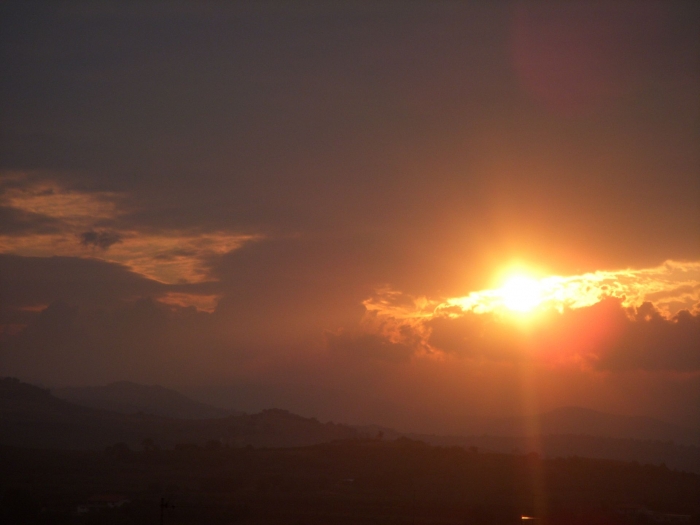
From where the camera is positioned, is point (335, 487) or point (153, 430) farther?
point (153, 430)

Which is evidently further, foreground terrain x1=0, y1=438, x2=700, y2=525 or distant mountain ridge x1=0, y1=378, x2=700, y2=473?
distant mountain ridge x1=0, y1=378, x2=700, y2=473

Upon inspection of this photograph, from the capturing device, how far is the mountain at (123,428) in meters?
149

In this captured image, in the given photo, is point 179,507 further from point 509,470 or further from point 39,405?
point 39,405

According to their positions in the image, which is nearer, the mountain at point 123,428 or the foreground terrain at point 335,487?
the foreground terrain at point 335,487

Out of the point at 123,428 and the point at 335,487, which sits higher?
the point at 123,428

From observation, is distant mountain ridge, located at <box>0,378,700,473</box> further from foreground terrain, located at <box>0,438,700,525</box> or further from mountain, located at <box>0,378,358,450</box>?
foreground terrain, located at <box>0,438,700,525</box>

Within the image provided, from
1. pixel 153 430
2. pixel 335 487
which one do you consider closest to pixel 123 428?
pixel 153 430

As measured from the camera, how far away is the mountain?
14862 centimetres

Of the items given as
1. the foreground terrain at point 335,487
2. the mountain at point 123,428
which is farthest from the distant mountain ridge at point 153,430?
the foreground terrain at point 335,487

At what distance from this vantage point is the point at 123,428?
173750mm

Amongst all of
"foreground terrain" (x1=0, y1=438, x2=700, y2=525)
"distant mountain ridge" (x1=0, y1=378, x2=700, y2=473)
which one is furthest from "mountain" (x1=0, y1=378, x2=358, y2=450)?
"foreground terrain" (x1=0, y1=438, x2=700, y2=525)

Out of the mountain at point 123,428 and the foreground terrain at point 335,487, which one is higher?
the mountain at point 123,428

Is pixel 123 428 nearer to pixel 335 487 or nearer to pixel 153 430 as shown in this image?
pixel 153 430

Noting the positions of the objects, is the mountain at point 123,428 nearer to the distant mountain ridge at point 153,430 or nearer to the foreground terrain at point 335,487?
the distant mountain ridge at point 153,430
